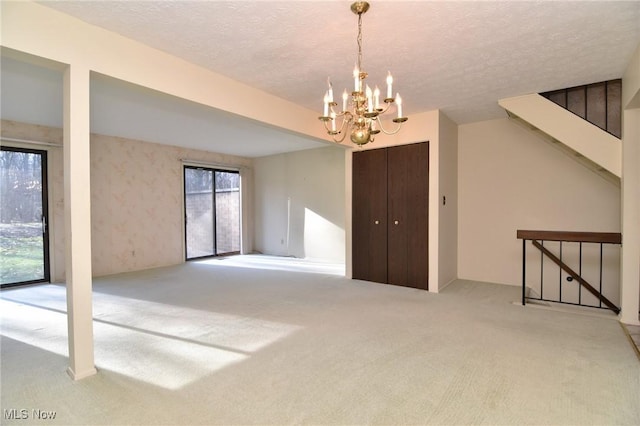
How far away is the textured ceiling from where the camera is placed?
83.0 inches

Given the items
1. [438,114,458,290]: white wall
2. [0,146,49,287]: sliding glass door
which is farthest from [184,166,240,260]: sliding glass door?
[438,114,458,290]: white wall

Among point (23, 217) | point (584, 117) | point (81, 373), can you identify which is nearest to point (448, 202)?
point (584, 117)

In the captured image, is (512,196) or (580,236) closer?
(580,236)

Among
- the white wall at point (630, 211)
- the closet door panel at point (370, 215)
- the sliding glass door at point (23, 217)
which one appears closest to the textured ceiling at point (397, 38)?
the white wall at point (630, 211)

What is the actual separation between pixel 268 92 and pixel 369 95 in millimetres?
1914

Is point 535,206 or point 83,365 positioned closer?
point 83,365

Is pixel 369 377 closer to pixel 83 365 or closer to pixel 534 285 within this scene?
pixel 83 365

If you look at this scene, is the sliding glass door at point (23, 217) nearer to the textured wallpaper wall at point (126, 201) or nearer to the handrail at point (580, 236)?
the textured wallpaper wall at point (126, 201)

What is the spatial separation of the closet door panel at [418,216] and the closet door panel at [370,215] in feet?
1.31

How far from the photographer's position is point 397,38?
97.1 inches

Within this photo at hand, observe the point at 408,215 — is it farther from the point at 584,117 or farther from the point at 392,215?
the point at 584,117

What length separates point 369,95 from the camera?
2098 millimetres

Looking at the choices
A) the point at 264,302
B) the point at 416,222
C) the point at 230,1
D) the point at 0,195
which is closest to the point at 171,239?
the point at 0,195

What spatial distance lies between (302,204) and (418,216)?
11.3 ft
